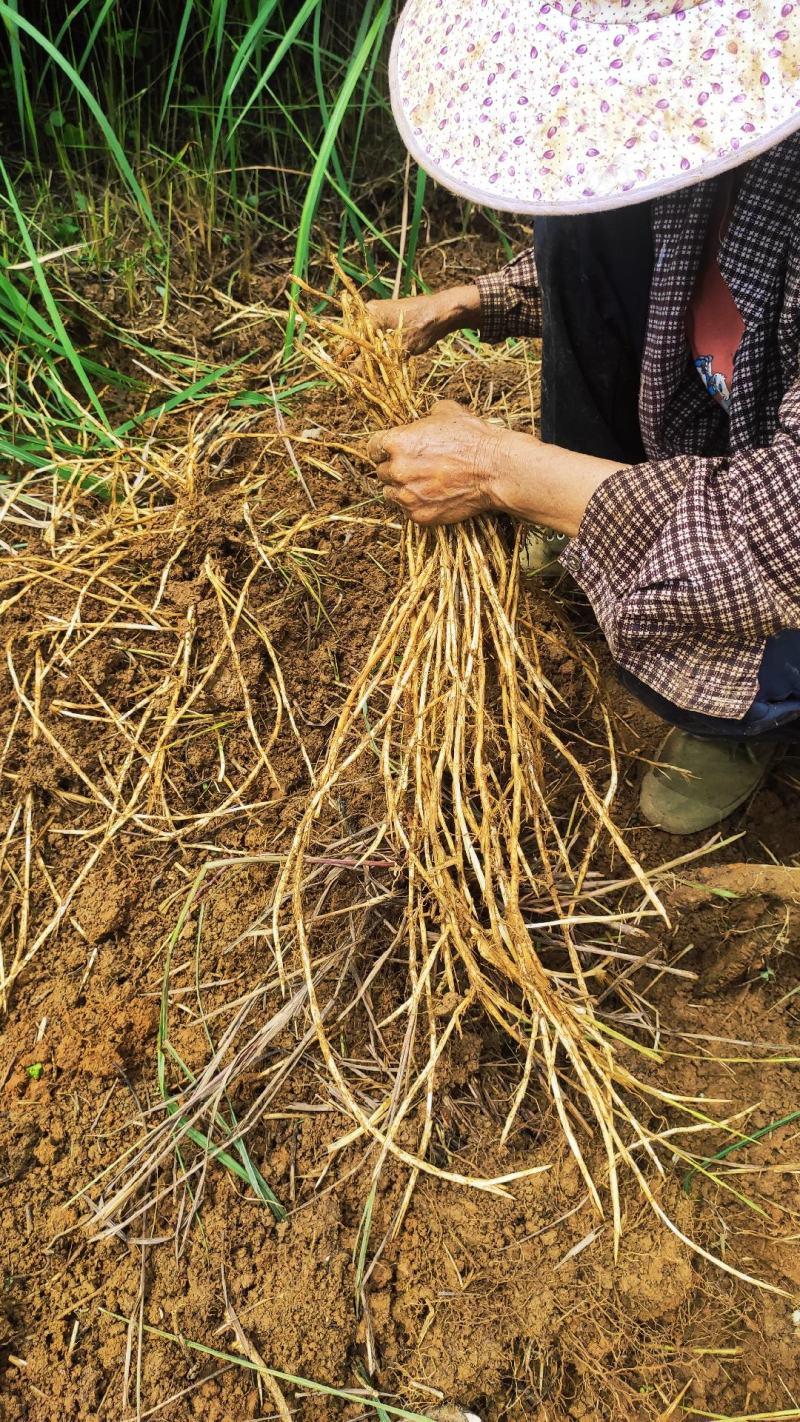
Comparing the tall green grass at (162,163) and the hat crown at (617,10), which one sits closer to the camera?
the hat crown at (617,10)

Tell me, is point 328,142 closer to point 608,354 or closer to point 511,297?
point 511,297

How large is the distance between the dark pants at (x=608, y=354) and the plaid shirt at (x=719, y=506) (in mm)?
116

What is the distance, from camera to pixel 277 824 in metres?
1.51

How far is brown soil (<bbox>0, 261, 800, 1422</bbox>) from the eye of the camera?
1158mm

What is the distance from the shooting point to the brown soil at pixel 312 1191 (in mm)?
1158

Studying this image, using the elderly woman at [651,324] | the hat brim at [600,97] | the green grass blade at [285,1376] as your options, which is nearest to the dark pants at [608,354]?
the elderly woman at [651,324]

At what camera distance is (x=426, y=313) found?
Result: 166 cm

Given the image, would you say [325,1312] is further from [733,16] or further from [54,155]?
[54,155]

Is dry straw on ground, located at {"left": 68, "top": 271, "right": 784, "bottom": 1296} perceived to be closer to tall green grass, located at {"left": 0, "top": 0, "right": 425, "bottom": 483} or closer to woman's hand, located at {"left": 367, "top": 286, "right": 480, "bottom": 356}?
woman's hand, located at {"left": 367, "top": 286, "right": 480, "bottom": 356}

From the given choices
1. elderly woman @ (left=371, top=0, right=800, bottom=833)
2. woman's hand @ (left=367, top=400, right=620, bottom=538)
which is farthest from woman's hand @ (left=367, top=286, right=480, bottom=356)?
woman's hand @ (left=367, top=400, right=620, bottom=538)

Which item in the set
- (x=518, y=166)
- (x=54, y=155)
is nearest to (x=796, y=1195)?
(x=518, y=166)

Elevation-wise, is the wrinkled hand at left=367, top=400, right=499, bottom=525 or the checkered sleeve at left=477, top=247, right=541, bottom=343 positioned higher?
the checkered sleeve at left=477, top=247, right=541, bottom=343

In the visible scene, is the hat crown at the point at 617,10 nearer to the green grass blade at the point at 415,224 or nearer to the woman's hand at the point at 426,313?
the woman's hand at the point at 426,313

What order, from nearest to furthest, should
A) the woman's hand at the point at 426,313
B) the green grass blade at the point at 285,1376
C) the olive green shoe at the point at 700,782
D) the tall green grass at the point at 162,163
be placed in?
the green grass blade at the point at 285,1376 < the olive green shoe at the point at 700,782 < the woman's hand at the point at 426,313 < the tall green grass at the point at 162,163
